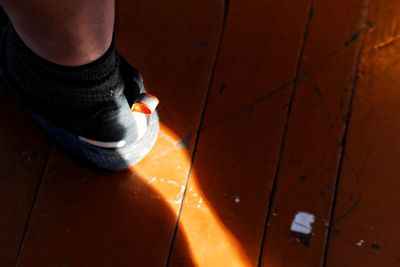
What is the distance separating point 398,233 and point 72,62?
1.95 ft

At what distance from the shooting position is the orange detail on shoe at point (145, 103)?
79 centimetres

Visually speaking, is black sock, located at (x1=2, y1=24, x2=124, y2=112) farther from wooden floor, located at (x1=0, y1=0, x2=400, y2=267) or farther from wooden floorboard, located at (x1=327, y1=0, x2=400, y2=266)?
wooden floorboard, located at (x1=327, y1=0, x2=400, y2=266)

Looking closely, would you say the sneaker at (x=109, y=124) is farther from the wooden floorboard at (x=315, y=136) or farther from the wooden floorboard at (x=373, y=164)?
the wooden floorboard at (x=373, y=164)

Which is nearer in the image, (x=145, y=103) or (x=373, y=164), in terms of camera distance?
(x=145, y=103)

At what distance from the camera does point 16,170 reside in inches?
36.5

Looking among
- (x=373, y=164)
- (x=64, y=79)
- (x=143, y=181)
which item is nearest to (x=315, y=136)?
(x=373, y=164)

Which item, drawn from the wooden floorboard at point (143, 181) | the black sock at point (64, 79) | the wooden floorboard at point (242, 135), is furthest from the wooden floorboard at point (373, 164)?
the black sock at point (64, 79)

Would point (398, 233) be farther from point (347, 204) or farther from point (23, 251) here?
point (23, 251)

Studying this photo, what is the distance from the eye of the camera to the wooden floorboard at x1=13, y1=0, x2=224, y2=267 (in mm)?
886

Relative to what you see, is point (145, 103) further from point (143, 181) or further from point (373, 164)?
point (373, 164)

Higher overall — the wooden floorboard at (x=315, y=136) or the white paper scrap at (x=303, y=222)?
the wooden floorboard at (x=315, y=136)

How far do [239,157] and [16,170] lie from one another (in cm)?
39

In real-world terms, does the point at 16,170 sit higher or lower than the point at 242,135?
lower

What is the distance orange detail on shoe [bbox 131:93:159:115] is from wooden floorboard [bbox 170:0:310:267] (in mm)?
175
